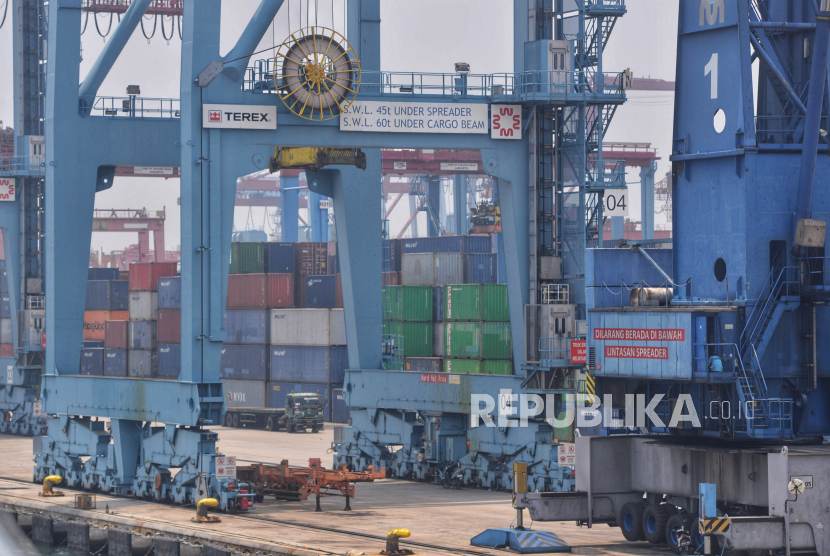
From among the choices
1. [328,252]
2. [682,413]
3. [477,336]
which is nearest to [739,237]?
[682,413]

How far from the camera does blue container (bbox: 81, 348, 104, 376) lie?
71.2 metres

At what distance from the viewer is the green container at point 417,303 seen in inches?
2146

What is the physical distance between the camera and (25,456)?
51.0m

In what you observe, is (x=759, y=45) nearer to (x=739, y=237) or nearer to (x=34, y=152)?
(x=739, y=237)

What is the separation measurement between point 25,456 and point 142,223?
69.2m

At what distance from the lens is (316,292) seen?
65.9m

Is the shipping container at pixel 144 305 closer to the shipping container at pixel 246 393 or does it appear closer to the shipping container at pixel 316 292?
the shipping container at pixel 246 393

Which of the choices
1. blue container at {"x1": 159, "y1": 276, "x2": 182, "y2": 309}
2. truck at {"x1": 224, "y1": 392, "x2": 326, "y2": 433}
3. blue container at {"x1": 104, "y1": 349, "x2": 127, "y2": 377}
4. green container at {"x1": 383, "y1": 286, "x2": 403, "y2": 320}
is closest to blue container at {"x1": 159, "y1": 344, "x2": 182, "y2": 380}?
blue container at {"x1": 159, "y1": 276, "x2": 182, "y2": 309}

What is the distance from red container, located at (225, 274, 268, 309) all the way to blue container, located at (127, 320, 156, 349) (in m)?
4.22

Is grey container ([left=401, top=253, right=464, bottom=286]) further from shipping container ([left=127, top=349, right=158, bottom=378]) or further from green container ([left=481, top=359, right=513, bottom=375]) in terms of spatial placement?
shipping container ([left=127, top=349, right=158, bottom=378])

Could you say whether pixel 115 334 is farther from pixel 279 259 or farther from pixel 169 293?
pixel 279 259

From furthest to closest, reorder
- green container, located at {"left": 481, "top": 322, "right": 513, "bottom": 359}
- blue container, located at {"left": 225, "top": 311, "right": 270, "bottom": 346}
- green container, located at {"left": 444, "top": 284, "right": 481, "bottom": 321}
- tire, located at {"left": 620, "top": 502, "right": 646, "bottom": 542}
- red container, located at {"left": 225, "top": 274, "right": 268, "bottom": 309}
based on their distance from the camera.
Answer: red container, located at {"left": 225, "top": 274, "right": 268, "bottom": 309} < blue container, located at {"left": 225, "top": 311, "right": 270, "bottom": 346} < green container, located at {"left": 444, "top": 284, "right": 481, "bottom": 321} < green container, located at {"left": 481, "top": 322, "right": 513, "bottom": 359} < tire, located at {"left": 620, "top": 502, "right": 646, "bottom": 542}

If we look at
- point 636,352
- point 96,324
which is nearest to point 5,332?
point 96,324

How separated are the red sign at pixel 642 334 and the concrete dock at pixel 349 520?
4.37 meters
